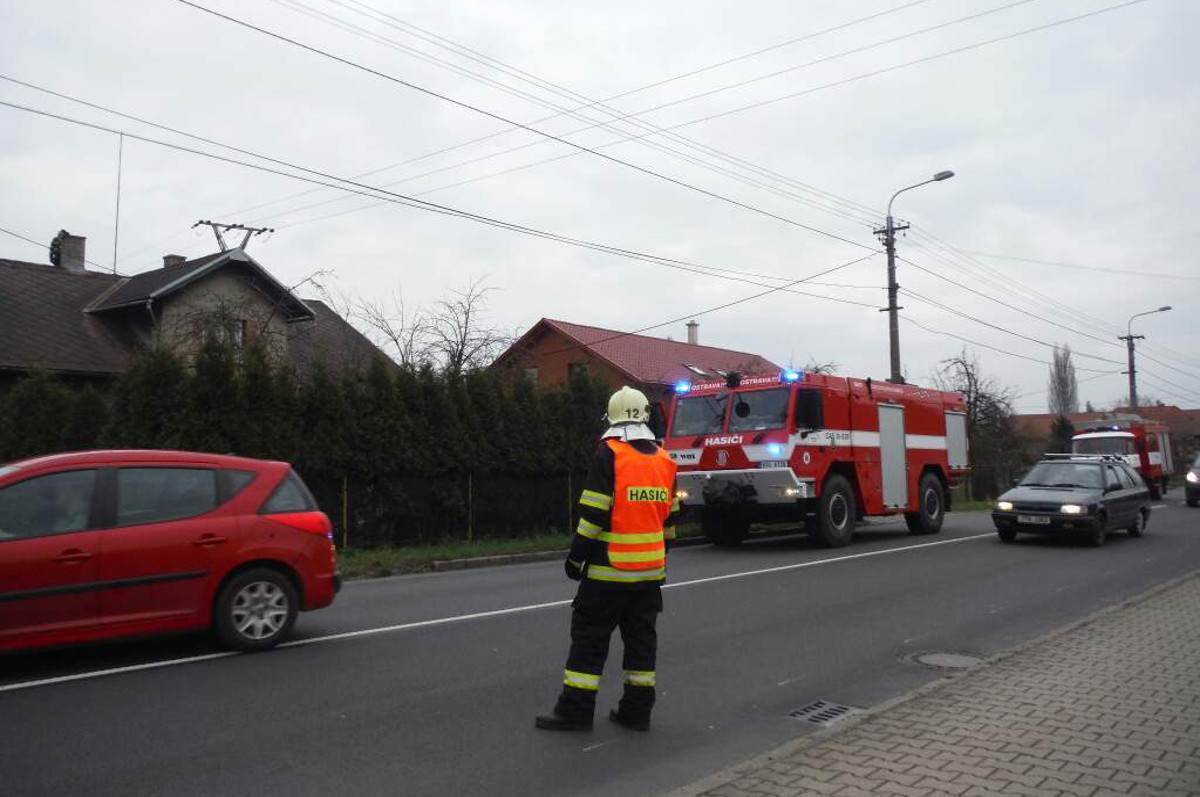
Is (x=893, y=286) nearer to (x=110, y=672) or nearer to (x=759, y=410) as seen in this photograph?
(x=759, y=410)

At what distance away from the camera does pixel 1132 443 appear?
2997 centimetres

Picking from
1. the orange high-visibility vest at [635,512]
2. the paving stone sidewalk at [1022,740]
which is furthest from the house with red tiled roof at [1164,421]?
the orange high-visibility vest at [635,512]

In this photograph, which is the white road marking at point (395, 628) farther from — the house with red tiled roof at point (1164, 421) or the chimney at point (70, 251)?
the house with red tiled roof at point (1164, 421)

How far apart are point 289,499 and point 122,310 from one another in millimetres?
20537

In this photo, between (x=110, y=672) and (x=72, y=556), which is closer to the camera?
(x=72, y=556)

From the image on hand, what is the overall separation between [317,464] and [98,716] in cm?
1079

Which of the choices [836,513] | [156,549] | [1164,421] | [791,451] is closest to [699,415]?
[791,451]

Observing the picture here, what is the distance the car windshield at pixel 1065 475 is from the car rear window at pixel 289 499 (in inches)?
539

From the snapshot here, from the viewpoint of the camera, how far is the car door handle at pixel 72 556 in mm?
6523

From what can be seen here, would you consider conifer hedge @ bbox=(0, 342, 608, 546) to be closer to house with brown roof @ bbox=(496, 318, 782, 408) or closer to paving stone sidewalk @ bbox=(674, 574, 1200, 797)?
paving stone sidewalk @ bbox=(674, 574, 1200, 797)

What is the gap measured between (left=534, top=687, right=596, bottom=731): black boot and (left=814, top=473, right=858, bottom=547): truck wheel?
35.3 feet

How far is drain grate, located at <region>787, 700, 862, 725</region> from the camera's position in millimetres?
5850

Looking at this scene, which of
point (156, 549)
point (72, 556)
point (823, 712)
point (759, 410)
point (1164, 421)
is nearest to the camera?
point (823, 712)

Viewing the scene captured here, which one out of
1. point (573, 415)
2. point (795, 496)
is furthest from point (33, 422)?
point (795, 496)
